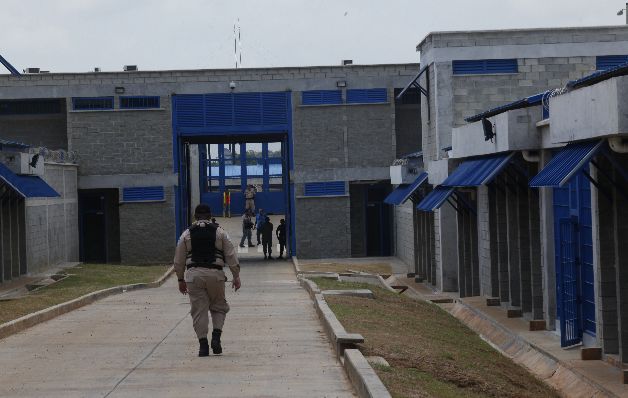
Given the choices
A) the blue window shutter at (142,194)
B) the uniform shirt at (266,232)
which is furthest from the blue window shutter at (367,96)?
the blue window shutter at (142,194)

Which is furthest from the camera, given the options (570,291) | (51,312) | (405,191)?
(405,191)

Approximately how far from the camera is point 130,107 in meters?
48.7

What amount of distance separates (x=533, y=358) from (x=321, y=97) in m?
30.1

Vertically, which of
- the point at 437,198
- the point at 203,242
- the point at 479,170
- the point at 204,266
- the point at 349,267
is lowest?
the point at 349,267

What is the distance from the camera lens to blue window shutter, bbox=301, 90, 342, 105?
4884 cm

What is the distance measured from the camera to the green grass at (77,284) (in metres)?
22.5

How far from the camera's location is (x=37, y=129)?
4997cm

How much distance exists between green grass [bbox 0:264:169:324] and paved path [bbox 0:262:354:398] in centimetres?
92

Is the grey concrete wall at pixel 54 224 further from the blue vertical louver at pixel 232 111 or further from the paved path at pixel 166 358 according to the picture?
the paved path at pixel 166 358

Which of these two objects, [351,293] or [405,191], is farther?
[405,191]

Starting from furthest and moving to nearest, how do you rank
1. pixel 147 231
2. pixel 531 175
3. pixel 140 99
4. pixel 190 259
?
pixel 147 231
pixel 140 99
pixel 531 175
pixel 190 259

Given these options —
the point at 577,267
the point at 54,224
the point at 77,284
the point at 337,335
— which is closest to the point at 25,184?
the point at 77,284

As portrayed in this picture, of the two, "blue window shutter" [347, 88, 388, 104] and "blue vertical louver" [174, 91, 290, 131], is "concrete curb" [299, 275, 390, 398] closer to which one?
"blue vertical louver" [174, 91, 290, 131]

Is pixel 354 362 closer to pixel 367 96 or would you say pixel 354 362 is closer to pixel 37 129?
pixel 367 96
